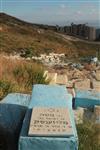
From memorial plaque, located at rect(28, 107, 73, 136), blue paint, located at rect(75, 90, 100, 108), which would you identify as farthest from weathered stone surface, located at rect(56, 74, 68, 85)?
memorial plaque, located at rect(28, 107, 73, 136)

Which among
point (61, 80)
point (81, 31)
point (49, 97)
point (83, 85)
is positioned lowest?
point (81, 31)

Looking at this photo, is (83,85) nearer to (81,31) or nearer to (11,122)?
(11,122)

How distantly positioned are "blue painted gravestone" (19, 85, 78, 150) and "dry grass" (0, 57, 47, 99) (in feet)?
6.66

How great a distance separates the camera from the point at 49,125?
4840 millimetres

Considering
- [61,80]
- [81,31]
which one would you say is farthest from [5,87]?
[81,31]

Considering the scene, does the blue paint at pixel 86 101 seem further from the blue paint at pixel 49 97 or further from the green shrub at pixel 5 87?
the blue paint at pixel 49 97

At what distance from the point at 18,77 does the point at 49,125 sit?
16.6 ft

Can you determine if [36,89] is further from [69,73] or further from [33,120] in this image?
[69,73]

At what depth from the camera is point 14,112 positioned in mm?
6004

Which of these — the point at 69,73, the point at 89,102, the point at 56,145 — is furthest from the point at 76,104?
the point at 69,73

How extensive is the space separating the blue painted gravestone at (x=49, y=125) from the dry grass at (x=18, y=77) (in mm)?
2030

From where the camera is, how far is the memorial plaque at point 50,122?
4668mm

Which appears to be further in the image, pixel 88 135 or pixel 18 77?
pixel 18 77

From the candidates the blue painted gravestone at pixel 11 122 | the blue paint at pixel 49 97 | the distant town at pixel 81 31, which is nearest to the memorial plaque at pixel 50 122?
the blue paint at pixel 49 97
